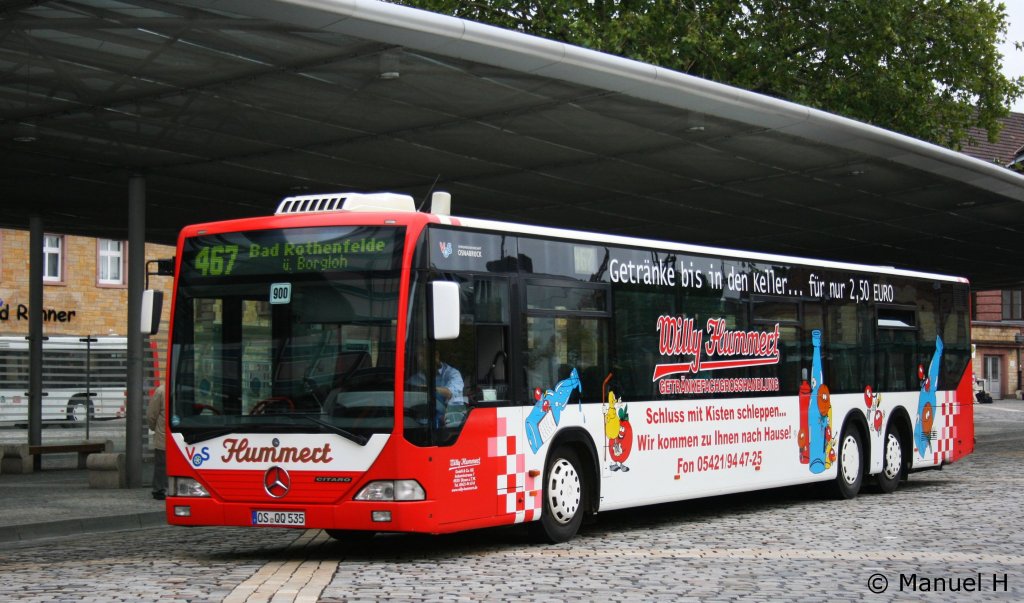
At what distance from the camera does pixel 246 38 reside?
13.3 metres

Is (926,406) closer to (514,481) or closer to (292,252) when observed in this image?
(514,481)

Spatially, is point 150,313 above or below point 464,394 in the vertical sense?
above

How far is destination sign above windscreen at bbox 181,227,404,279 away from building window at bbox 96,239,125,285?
4010 cm

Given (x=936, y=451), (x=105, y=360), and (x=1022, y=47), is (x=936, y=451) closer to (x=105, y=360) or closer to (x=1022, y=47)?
(x=105, y=360)

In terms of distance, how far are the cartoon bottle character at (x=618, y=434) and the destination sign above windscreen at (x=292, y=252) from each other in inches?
121

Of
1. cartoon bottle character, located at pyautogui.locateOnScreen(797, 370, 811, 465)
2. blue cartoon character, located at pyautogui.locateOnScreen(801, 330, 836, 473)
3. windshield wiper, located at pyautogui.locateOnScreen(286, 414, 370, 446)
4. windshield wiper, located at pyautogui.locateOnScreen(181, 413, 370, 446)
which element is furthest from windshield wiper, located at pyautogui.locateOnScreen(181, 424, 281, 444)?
blue cartoon character, located at pyautogui.locateOnScreen(801, 330, 836, 473)

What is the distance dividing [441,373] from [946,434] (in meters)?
10.7

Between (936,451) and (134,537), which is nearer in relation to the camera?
(134,537)

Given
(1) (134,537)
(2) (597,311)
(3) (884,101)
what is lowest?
(1) (134,537)

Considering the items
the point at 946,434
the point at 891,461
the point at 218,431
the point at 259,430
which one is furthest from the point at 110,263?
the point at 259,430

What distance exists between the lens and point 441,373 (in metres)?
11.0

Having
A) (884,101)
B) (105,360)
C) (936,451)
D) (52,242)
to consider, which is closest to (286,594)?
(936,451)

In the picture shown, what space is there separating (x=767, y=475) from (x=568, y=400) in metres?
3.93

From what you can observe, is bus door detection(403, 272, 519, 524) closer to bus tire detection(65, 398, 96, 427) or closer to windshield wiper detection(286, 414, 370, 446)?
windshield wiper detection(286, 414, 370, 446)
